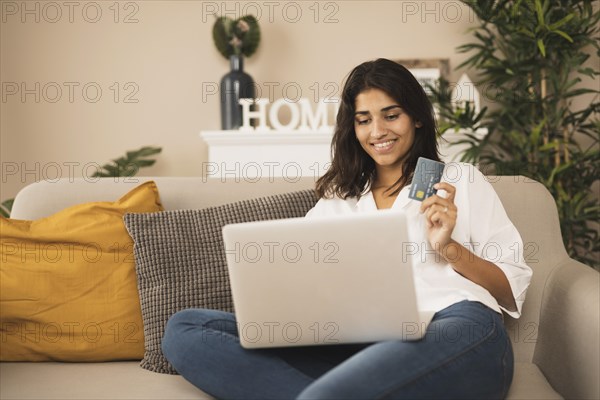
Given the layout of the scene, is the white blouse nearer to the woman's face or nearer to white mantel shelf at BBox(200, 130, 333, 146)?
the woman's face

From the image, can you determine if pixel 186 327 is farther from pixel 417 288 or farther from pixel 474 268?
pixel 474 268

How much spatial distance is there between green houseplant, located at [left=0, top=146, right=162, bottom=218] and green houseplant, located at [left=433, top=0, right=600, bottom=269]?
151 cm

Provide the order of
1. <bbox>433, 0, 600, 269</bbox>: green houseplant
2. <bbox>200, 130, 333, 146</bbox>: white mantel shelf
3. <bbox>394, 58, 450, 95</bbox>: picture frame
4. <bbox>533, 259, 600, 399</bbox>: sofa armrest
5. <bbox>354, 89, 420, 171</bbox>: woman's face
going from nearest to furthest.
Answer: <bbox>533, 259, 600, 399</bbox>: sofa armrest < <bbox>354, 89, 420, 171</bbox>: woman's face < <bbox>433, 0, 600, 269</bbox>: green houseplant < <bbox>200, 130, 333, 146</bbox>: white mantel shelf < <bbox>394, 58, 450, 95</bbox>: picture frame

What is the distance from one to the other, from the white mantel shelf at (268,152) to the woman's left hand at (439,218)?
2.03 m

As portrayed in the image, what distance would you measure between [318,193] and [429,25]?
233cm

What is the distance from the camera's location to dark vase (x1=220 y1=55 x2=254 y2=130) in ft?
12.7

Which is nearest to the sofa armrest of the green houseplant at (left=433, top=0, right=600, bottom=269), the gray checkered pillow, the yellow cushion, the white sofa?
the white sofa

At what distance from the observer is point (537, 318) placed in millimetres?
1898

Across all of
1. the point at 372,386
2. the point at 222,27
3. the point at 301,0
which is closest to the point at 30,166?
the point at 222,27

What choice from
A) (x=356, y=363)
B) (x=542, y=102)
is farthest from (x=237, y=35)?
(x=356, y=363)

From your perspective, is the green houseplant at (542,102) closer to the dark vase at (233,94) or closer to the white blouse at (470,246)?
the dark vase at (233,94)

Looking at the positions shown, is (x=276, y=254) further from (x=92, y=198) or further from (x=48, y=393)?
(x=92, y=198)

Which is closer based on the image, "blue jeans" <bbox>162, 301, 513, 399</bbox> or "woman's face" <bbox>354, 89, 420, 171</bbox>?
"blue jeans" <bbox>162, 301, 513, 399</bbox>

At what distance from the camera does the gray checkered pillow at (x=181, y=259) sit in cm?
183
